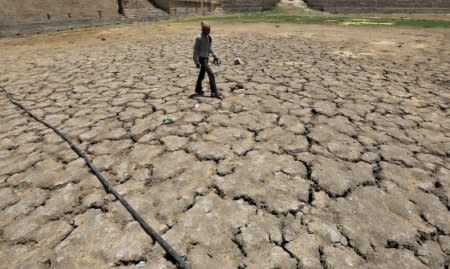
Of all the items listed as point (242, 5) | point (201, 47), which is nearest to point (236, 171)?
point (201, 47)

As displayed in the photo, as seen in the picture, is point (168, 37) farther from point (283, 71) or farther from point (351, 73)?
point (351, 73)

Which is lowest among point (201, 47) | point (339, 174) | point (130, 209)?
point (130, 209)

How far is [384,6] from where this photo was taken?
31.9m

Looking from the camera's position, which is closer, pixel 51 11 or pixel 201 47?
pixel 201 47

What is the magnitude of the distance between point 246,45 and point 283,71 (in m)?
4.42

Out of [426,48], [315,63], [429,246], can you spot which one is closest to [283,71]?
[315,63]

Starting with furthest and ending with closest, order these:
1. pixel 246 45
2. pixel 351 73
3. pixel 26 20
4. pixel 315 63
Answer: pixel 26 20
pixel 246 45
pixel 315 63
pixel 351 73

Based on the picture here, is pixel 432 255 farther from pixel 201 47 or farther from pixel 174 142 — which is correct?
pixel 201 47

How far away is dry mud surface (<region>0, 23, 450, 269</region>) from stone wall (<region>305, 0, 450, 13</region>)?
A: 27.9 m

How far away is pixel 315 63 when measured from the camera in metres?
8.52

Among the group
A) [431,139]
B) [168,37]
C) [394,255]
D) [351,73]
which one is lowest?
[394,255]

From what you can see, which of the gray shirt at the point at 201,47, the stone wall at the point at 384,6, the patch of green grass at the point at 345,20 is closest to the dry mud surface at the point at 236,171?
the gray shirt at the point at 201,47

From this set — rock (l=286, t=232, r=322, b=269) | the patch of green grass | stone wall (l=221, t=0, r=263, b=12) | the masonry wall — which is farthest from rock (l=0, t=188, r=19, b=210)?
stone wall (l=221, t=0, r=263, b=12)

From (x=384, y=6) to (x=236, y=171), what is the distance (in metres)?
35.7
